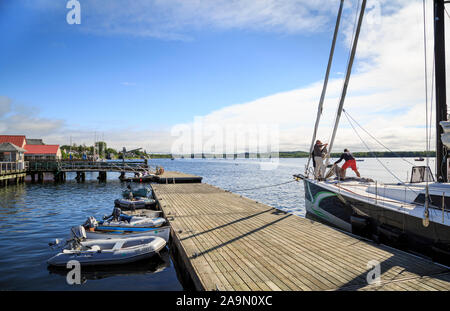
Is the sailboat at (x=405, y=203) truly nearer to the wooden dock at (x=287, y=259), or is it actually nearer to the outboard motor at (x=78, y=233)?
→ the wooden dock at (x=287, y=259)

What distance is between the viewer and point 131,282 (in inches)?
364

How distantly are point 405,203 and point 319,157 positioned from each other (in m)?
5.73

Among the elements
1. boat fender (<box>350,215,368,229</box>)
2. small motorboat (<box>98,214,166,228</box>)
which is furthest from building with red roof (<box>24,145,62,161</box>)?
boat fender (<box>350,215,368,229</box>)

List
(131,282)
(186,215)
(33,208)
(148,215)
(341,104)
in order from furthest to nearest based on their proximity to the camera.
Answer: (33,208) → (148,215) → (186,215) → (341,104) → (131,282)

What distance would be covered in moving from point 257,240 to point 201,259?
242 cm

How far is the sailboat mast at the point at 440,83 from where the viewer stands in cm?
1108

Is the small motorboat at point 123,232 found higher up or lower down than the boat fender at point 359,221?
lower down

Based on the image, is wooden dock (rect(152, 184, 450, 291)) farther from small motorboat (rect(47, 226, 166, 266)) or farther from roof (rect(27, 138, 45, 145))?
roof (rect(27, 138, 45, 145))

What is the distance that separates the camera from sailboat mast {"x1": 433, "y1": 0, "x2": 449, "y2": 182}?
36.3 ft

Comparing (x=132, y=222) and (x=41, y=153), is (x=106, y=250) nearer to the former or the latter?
(x=132, y=222)

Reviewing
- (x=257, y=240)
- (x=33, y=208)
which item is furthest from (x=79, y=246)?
(x=33, y=208)

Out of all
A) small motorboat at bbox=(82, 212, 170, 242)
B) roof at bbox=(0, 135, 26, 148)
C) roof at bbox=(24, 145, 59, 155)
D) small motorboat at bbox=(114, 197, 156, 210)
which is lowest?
small motorboat at bbox=(114, 197, 156, 210)

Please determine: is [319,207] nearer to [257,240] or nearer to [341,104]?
[341,104]

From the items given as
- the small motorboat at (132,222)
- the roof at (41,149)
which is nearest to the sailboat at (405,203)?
the small motorboat at (132,222)
